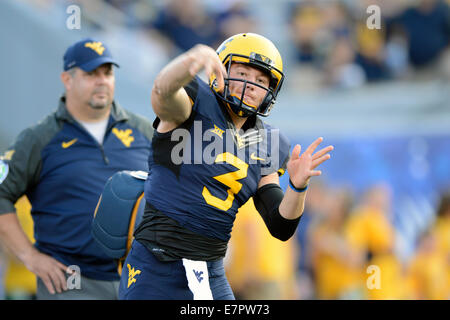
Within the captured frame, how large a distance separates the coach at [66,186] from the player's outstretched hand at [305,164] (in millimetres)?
1674

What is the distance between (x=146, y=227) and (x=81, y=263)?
55.2 inches

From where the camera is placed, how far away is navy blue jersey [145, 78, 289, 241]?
3.50 metres

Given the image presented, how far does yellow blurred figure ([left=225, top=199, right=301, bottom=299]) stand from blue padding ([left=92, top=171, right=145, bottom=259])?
299 cm

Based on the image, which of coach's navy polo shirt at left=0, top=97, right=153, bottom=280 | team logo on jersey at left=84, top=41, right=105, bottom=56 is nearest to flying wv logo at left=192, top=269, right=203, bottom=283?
coach's navy polo shirt at left=0, top=97, right=153, bottom=280

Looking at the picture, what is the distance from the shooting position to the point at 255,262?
A: 705 cm

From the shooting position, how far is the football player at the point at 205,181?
3.48 metres

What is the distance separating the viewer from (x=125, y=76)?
359 inches

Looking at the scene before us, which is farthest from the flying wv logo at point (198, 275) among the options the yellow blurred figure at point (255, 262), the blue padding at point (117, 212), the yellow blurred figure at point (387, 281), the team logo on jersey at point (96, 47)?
the yellow blurred figure at point (387, 281)

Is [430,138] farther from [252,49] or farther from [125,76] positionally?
[252,49]

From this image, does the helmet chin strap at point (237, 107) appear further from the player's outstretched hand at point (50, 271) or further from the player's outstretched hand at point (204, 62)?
the player's outstretched hand at point (50, 271)

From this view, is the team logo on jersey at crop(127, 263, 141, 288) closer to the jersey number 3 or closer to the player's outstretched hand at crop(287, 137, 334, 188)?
the jersey number 3

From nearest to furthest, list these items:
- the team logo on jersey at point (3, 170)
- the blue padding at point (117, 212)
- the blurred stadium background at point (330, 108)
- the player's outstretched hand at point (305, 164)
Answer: the player's outstretched hand at point (305, 164), the blue padding at point (117, 212), the team logo on jersey at point (3, 170), the blurred stadium background at point (330, 108)

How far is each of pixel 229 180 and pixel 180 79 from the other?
673 millimetres

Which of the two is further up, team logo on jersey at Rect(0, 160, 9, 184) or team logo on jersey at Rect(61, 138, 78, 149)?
team logo on jersey at Rect(61, 138, 78, 149)
